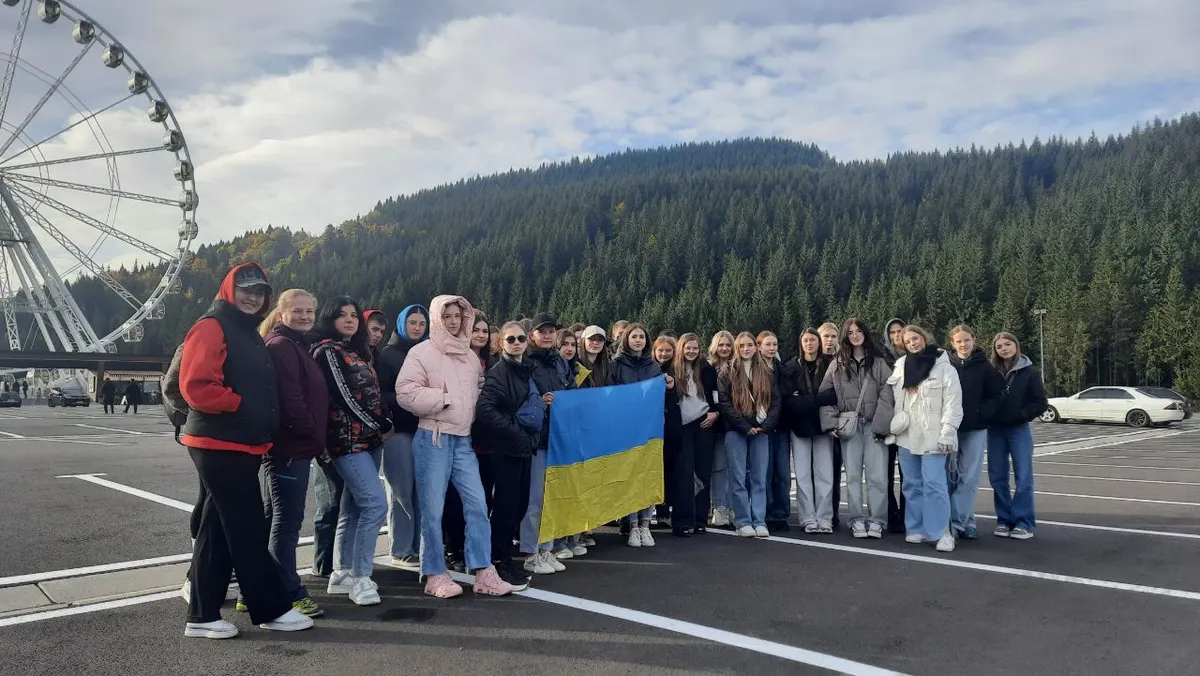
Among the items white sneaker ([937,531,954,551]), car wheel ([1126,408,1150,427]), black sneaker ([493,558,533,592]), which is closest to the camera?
black sneaker ([493,558,533,592])

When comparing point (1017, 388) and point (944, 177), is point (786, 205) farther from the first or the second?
point (1017, 388)

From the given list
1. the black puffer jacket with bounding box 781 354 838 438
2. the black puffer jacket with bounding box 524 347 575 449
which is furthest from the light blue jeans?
the black puffer jacket with bounding box 781 354 838 438

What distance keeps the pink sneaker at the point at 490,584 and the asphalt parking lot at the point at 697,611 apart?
13 cm

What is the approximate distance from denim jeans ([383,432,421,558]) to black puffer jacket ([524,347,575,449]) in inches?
42.7

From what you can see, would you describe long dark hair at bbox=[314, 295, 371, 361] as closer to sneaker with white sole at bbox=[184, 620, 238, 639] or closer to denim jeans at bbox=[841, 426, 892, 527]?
sneaker with white sole at bbox=[184, 620, 238, 639]

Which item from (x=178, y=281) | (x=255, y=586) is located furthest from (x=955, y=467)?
(x=178, y=281)

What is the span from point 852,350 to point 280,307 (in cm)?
547

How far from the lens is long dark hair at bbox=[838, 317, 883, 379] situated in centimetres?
775

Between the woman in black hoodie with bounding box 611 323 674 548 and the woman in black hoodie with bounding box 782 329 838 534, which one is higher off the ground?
the woman in black hoodie with bounding box 611 323 674 548

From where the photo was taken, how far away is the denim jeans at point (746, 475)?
7.62 metres

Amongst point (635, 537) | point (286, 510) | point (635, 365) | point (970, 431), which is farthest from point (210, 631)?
point (970, 431)

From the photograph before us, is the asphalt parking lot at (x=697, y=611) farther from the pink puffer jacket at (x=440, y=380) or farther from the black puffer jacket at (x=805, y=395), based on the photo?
the pink puffer jacket at (x=440, y=380)

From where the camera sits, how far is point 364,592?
5.23 metres

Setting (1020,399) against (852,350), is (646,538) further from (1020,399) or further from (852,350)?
(1020,399)
